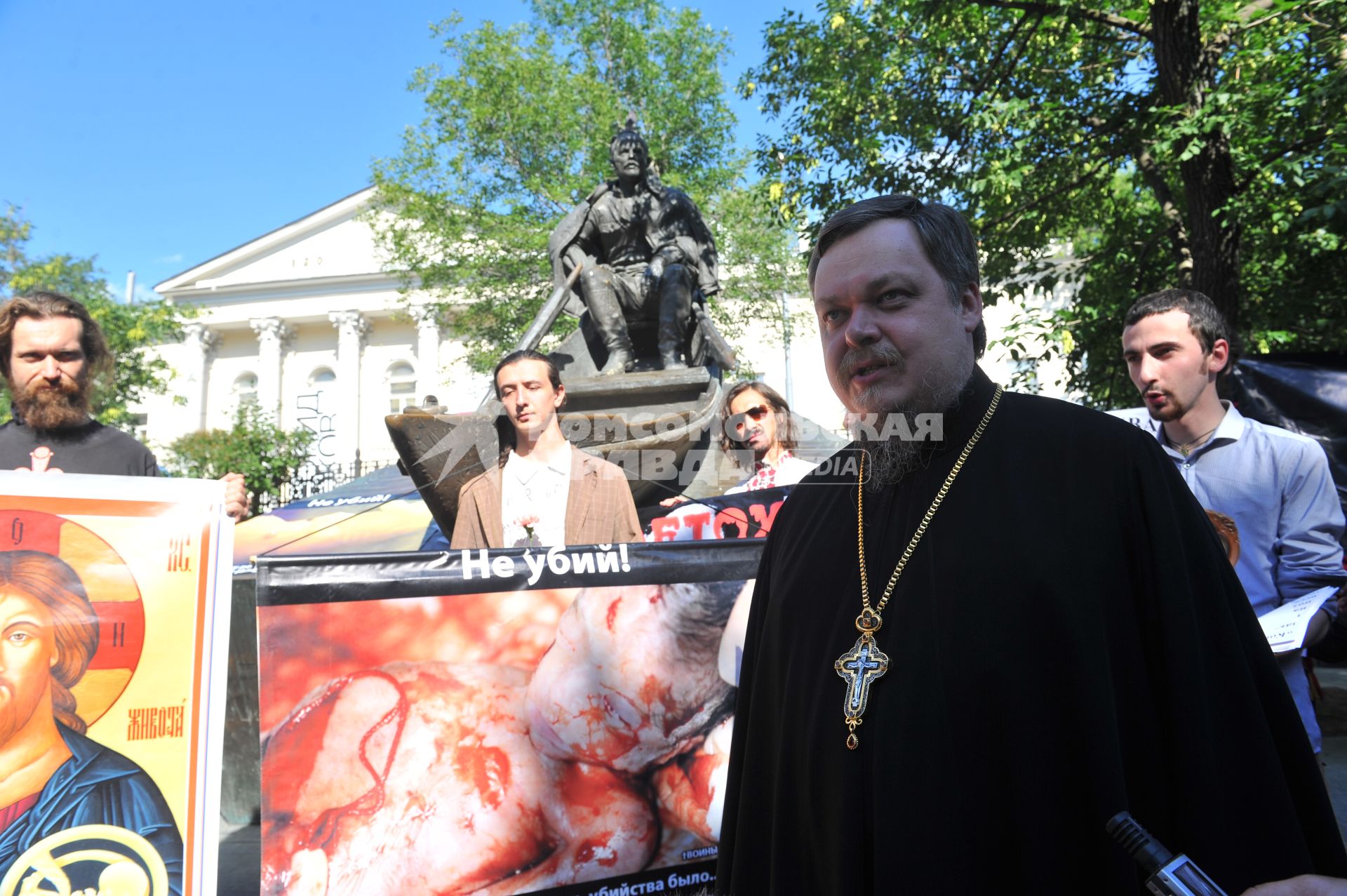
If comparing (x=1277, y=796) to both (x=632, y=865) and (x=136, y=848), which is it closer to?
(x=632, y=865)

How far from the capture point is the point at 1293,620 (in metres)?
2.54

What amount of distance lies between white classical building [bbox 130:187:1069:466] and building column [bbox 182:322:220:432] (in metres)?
0.06

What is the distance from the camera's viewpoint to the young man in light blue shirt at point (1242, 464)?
106 inches

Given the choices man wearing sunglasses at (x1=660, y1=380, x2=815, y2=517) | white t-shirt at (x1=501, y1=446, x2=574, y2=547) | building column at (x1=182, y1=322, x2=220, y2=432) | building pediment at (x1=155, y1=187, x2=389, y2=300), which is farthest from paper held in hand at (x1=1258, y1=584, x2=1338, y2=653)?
building column at (x1=182, y1=322, x2=220, y2=432)

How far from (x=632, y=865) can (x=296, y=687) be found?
1132mm

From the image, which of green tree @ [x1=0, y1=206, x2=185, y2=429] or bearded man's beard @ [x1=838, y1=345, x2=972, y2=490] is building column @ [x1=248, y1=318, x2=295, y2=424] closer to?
green tree @ [x1=0, y1=206, x2=185, y2=429]

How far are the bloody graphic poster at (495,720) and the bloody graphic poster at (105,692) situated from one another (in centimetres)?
19

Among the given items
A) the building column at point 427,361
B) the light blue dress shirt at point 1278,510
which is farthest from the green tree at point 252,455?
the light blue dress shirt at point 1278,510

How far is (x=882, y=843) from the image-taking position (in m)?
1.51

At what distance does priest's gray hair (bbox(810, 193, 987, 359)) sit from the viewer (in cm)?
185

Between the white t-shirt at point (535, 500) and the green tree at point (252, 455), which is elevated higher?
the green tree at point (252, 455)

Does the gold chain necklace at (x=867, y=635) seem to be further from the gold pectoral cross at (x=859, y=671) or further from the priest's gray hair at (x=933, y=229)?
the priest's gray hair at (x=933, y=229)

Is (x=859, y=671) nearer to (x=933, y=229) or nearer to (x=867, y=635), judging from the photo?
(x=867, y=635)

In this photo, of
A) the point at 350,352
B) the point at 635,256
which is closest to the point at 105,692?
the point at 635,256
